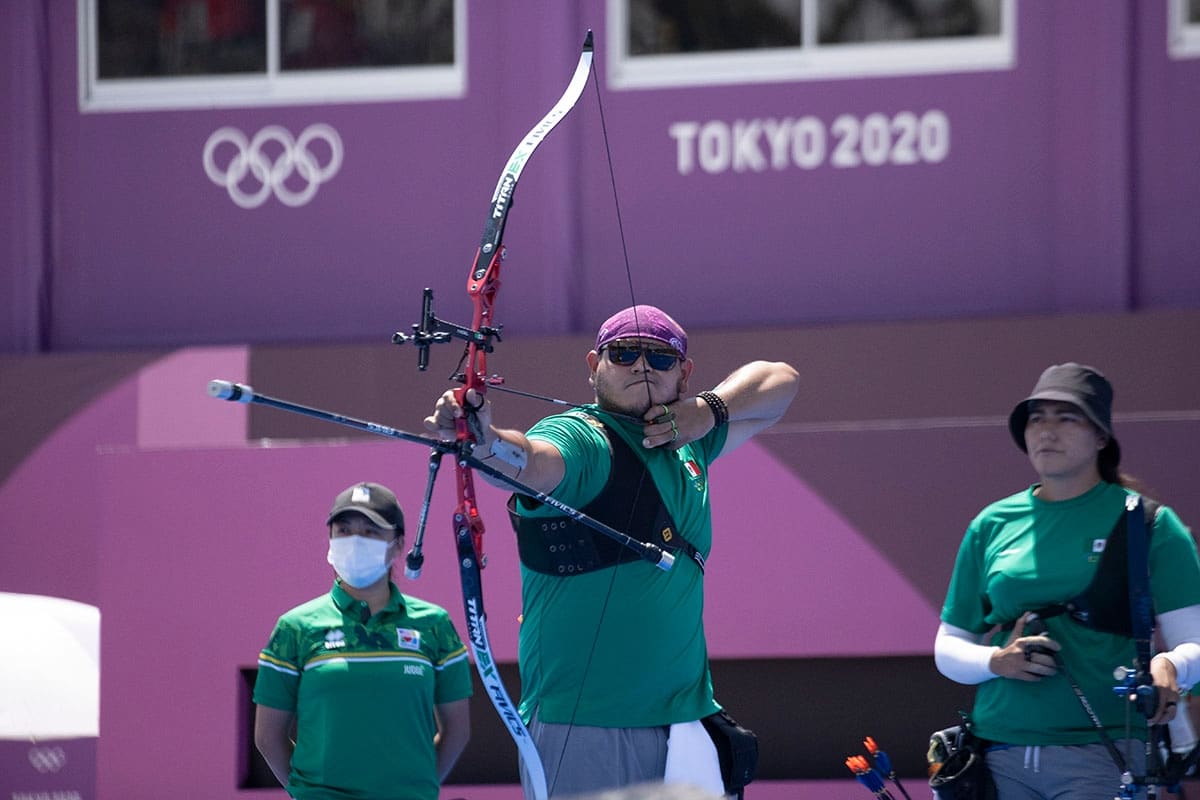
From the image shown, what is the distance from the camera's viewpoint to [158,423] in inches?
239

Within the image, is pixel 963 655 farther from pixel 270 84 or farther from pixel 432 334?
pixel 270 84

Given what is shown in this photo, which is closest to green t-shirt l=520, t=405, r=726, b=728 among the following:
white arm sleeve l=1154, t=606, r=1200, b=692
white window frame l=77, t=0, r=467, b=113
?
white arm sleeve l=1154, t=606, r=1200, b=692

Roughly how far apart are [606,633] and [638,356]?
534mm

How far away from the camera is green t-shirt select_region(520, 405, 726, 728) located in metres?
2.99

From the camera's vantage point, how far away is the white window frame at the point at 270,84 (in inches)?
255

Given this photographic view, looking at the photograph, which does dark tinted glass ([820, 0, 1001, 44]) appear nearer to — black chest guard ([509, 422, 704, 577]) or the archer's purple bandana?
the archer's purple bandana

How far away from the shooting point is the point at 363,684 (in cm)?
361

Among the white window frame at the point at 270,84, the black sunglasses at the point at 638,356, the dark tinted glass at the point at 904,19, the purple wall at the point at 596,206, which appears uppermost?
the dark tinted glass at the point at 904,19

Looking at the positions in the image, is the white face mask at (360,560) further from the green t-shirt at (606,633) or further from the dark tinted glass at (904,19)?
the dark tinted glass at (904,19)

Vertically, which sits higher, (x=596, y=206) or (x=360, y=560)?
(x=596, y=206)

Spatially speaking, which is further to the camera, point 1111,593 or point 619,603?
point 1111,593

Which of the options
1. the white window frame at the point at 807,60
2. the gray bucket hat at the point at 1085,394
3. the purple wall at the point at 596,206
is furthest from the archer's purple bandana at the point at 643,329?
the white window frame at the point at 807,60

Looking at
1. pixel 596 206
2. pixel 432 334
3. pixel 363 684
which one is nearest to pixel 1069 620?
pixel 432 334

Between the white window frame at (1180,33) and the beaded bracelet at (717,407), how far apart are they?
3.46 meters
